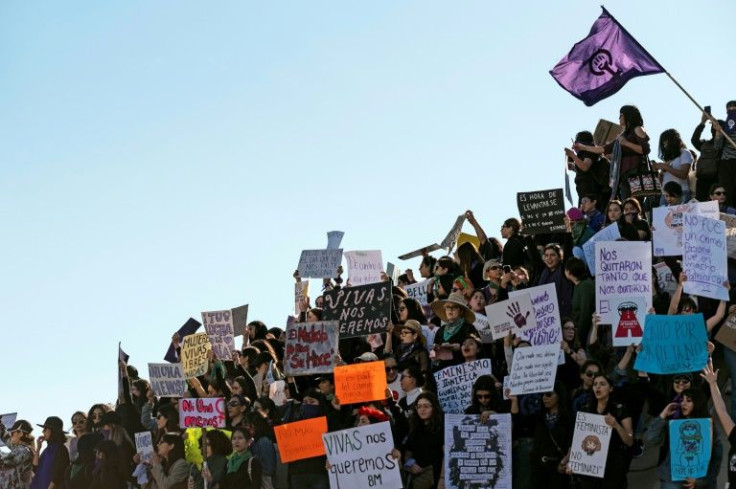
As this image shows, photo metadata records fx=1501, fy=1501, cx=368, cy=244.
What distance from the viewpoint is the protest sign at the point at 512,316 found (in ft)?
49.8

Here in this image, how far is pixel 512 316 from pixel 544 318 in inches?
15.5

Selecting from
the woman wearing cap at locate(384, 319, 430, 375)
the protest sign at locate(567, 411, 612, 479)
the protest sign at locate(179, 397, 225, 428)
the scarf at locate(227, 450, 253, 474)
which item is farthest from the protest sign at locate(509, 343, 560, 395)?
the protest sign at locate(179, 397, 225, 428)

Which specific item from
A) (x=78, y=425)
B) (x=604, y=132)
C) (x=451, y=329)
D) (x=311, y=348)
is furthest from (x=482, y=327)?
(x=78, y=425)

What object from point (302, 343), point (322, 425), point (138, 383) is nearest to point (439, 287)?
point (302, 343)

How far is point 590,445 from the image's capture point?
13391 millimetres

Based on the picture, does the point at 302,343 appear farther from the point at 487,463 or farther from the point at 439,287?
the point at 487,463

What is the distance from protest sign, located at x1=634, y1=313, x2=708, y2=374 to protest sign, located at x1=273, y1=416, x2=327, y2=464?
3483 millimetres

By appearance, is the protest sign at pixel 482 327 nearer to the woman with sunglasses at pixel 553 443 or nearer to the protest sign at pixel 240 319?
the woman with sunglasses at pixel 553 443

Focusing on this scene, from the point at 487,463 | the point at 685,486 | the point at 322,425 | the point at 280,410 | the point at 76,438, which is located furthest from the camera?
the point at 76,438

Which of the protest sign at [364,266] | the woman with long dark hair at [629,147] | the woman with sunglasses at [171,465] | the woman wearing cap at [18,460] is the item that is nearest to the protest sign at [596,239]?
the woman with long dark hair at [629,147]

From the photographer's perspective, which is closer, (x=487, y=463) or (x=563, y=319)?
(x=487, y=463)

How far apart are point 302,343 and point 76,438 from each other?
15.9ft

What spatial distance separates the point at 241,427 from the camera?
52.7 feet

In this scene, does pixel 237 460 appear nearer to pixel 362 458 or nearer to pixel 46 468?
pixel 362 458
